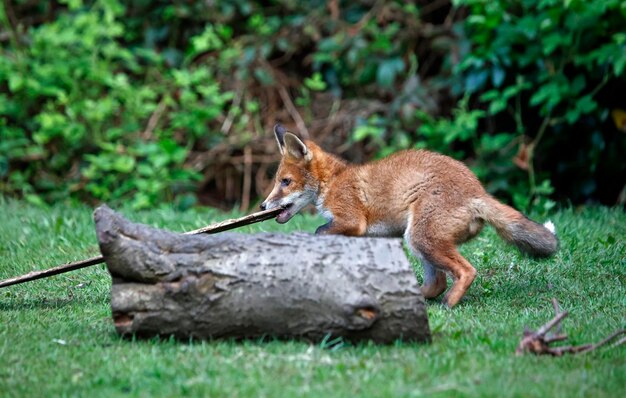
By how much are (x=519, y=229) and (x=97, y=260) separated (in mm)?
3056

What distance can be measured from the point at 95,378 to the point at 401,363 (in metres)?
1.66

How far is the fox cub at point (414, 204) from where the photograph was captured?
634 centimetres

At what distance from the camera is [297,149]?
7.55 m

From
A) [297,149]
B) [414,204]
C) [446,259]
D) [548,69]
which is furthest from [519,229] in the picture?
[548,69]

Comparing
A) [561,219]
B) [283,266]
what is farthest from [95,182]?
[283,266]

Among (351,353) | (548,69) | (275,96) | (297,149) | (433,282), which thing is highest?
(297,149)

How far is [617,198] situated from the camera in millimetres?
11648

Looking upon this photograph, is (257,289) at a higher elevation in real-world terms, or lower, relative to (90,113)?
higher

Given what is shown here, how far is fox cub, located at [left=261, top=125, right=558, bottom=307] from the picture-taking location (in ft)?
20.8

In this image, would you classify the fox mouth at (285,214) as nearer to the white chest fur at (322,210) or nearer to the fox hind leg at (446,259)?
the white chest fur at (322,210)

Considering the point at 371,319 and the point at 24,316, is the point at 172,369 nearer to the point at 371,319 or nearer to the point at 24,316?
the point at 371,319

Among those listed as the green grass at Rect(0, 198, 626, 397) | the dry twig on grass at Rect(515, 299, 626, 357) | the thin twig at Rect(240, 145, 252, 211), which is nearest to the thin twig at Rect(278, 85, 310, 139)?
the thin twig at Rect(240, 145, 252, 211)

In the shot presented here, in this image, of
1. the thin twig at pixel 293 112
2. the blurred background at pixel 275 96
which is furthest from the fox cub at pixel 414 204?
the thin twig at pixel 293 112

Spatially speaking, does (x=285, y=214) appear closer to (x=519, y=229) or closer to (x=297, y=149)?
(x=297, y=149)
